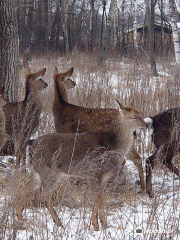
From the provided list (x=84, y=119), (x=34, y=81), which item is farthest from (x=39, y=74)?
(x=84, y=119)

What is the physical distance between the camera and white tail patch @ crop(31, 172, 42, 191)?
4.21 metres

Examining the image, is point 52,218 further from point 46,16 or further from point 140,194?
point 46,16

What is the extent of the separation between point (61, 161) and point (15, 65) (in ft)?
10.1

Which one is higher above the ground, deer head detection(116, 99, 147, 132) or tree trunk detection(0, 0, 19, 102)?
tree trunk detection(0, 0, 19, 102)

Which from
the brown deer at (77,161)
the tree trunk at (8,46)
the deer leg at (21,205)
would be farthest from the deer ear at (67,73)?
the deer leg at (21,205)

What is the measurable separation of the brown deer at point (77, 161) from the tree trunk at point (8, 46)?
2614 mm

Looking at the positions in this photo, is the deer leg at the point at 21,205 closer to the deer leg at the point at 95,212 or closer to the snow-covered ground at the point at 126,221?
the snow-covered ground at the point at 126,221

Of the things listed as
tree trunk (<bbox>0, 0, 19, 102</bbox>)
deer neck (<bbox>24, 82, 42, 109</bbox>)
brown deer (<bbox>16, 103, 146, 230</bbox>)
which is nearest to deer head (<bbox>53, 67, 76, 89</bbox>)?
deer neck (<bbox>24, 82, 42, 109</bbox>)

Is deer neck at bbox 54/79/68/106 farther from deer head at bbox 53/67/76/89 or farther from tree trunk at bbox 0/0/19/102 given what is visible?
tree trunk at bbox 0/0/19/102

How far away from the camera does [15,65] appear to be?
6871 mm

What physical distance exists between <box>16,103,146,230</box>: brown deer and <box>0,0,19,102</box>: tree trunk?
2.61m

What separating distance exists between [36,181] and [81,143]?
0.60 metres

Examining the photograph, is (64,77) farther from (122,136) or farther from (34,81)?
(122,136)

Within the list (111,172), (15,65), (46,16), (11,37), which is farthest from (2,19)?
(46,16)
